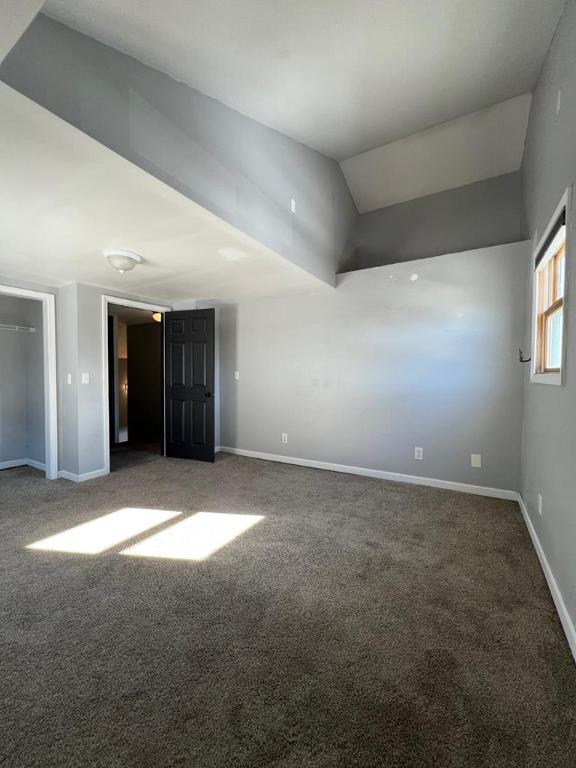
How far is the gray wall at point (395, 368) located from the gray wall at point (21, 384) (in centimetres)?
241

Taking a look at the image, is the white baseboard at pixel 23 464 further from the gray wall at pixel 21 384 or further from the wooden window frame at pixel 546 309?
the wooden window frame at pixel 546 309

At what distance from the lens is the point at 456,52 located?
2471mm

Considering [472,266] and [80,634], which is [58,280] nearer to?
[80,634]

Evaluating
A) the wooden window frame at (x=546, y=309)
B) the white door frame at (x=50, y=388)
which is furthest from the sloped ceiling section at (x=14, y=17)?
the white door frame at (x=50, y=388)

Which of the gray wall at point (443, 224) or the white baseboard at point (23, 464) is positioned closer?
the gray wall at point (443, 224)

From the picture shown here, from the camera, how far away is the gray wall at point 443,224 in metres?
3.91

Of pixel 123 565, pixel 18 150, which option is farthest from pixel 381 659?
pixel 18 150

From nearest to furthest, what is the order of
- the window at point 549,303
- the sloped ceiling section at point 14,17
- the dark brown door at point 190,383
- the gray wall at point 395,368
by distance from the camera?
the sloped ceiling section at point 14,17 → the window at point 549,303 → the gray wall at point 395,368 → the dark brown door at point 190,383

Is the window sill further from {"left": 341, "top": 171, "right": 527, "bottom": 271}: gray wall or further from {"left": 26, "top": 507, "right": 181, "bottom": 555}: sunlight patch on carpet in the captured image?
{"left": 26, "top": 507, "right": 181, "bottom": 555}: sunlight patch on carpet

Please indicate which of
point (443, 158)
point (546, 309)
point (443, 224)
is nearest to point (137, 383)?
point (443, 224)

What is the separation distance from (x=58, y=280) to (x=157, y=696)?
3966 millimetres

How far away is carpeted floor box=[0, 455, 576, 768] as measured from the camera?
1.17m

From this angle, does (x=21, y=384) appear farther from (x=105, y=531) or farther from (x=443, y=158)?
(x=443, y=158)

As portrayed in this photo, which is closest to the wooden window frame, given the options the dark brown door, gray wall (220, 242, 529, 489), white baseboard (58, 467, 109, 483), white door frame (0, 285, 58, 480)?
gray wall (220, 242, 529, 489)
